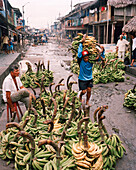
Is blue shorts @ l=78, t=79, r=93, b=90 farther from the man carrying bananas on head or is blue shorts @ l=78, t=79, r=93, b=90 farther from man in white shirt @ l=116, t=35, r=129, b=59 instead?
man in white shirt @ l=116, t=35, r=129, b=59

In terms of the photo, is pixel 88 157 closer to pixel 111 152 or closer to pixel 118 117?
pixel 111 152

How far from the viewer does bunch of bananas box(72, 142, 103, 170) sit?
107 inches

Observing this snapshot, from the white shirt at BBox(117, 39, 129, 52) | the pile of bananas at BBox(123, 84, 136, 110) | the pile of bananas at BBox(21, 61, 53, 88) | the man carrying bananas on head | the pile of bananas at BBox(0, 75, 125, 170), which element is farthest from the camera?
the white shirt at BBox(117, 39, 129, 52)

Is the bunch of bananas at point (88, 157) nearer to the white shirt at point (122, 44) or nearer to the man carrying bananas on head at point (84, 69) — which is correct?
the man carrying bananas on head at point (84, 69)

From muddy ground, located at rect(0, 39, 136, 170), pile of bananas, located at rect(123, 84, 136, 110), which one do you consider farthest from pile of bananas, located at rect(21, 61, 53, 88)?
pile of bananas, located at rect(123, 84, 136, 110)

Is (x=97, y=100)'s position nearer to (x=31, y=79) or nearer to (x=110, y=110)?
(x=110, y=110)

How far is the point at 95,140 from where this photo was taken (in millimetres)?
3314

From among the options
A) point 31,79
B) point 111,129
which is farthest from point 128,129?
point 31,79

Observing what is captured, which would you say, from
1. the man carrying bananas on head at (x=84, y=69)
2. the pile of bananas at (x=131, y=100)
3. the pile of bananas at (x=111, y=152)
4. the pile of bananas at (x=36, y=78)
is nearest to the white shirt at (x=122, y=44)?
the pile of bananas at (x=36, y=78)

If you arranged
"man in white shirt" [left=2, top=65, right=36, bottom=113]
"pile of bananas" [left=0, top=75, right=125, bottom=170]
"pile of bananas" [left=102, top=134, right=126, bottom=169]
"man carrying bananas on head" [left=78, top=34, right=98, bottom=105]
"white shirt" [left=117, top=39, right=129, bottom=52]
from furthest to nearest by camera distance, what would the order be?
"white shirt" [left=117, top=39, right=129, bottom=52] → "man carrying bananas on head" [left=78, top=34, right=98, bottom=105] → "man in white shirt" [left=2, top=65, right=36, bottom=113] → "pile of bananas" [left=102, top=134, right=126, bottom=169] → "pile of bananas" [left=0, top=75, right=125, bottom=170]

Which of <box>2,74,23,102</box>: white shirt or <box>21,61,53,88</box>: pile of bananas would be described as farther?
<box>21,61,53,88</box>: pile of bananas

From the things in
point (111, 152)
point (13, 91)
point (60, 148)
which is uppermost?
point (13, 91)

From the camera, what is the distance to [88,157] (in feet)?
9.25

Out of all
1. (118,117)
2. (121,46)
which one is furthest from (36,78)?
(121,46)
